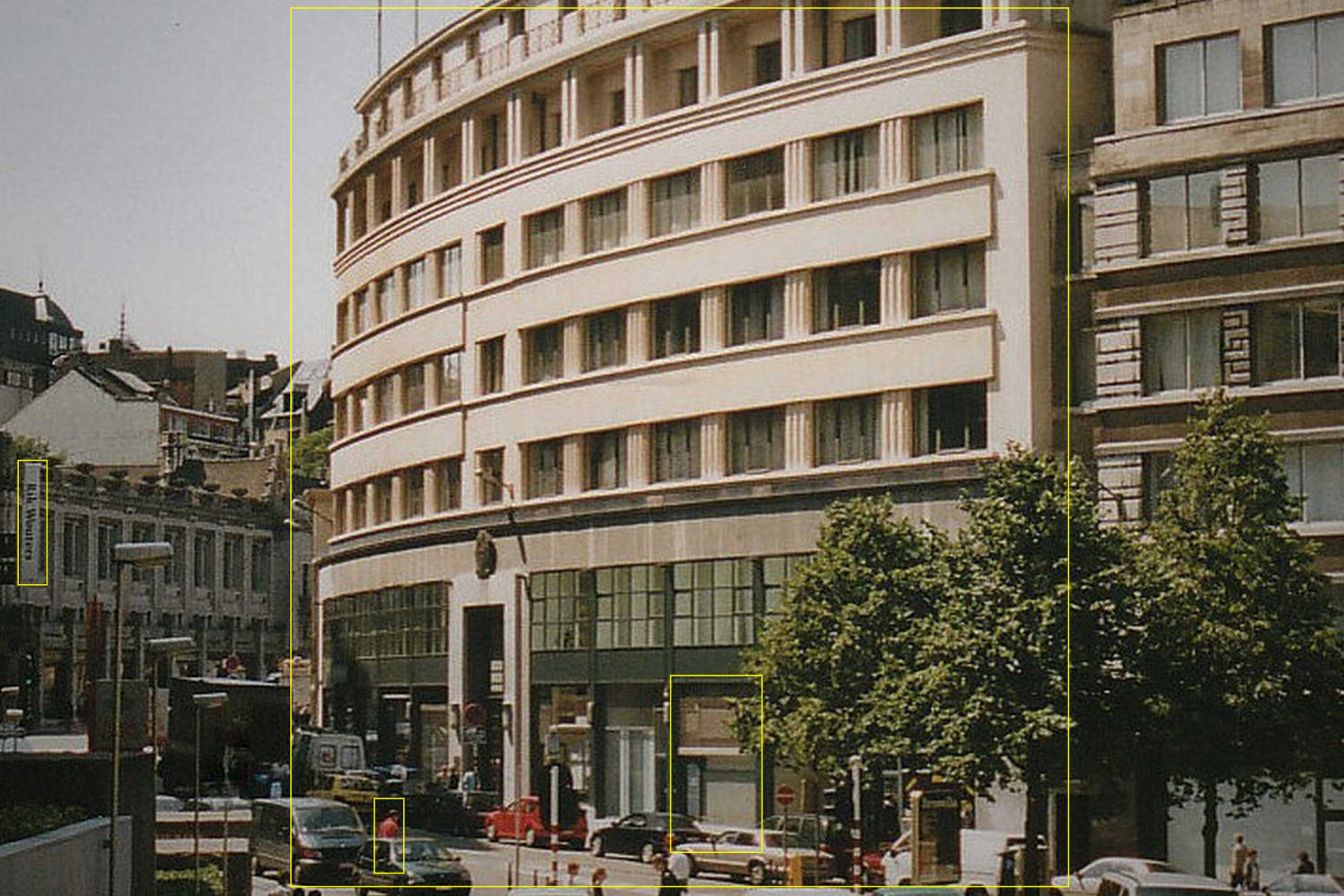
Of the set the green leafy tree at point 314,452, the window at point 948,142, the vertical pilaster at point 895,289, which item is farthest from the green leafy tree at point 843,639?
the green leafy tree at point 314,452

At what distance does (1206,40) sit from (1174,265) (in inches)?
59.2

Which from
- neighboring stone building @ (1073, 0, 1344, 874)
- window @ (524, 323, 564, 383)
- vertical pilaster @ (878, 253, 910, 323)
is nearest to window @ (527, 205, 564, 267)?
window @ (524, 323, 564, 383)

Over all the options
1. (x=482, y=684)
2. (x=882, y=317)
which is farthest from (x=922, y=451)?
(x=482, y=684)

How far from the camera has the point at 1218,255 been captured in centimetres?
1788

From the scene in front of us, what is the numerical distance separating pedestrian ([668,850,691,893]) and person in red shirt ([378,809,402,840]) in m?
2.50

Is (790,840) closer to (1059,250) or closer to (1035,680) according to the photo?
(1035,680)

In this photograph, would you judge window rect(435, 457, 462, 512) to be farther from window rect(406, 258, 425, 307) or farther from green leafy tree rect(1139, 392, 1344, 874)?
green leafy tree rect(1139, 392, 1344, 874)

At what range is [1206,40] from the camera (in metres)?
17.9

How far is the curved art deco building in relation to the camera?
18.5m

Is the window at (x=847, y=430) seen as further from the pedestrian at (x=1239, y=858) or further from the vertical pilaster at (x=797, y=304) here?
the pedestrian at (x=1239, y=858)

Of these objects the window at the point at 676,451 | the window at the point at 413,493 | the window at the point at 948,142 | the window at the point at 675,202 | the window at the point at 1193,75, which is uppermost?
the window at the point at 1193,75

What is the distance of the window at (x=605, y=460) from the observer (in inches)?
765

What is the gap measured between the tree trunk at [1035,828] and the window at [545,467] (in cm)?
418

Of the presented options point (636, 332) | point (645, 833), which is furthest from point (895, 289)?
point (645, 833)
